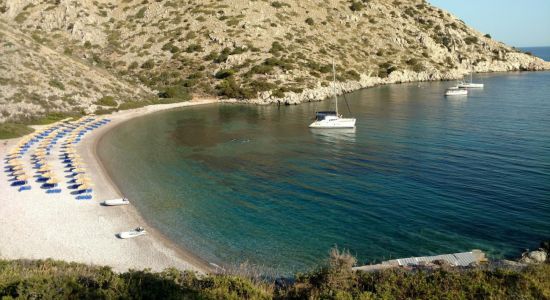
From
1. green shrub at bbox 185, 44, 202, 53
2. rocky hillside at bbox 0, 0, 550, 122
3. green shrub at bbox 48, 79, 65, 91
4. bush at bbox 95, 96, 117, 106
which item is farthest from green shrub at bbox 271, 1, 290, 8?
green shrub at bbox 48, 79, 65, 91

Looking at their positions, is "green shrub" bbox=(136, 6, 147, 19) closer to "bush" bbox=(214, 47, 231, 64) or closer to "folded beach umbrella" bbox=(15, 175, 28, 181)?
"bush" bbox=(214, 47, 231, 64)

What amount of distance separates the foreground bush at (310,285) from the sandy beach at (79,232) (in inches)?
295

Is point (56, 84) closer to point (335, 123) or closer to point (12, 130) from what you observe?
point (12, 130)

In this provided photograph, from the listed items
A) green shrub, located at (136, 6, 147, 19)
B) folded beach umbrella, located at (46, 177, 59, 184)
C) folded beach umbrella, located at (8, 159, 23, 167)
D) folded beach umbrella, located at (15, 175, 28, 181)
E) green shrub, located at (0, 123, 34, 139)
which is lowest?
folded beach umbrella, located at (46, 177, 59, 184)

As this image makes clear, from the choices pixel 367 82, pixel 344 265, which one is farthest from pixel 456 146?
pixel 367 82

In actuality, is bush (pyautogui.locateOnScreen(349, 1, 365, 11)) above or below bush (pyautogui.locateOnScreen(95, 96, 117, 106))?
above

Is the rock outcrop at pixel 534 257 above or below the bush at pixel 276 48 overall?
below

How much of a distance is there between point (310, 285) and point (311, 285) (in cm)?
5

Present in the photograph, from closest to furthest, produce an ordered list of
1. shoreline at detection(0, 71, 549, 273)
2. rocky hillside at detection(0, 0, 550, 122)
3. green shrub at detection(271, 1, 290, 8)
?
shoreline at detection(0, 71, 549, 273) < rocky hillside at detection(0, 0, 550, 122) < green shrub at detection(271, 1, 290, 8)

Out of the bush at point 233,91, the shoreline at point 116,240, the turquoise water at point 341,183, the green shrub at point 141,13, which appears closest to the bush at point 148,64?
the bush at point 233,91

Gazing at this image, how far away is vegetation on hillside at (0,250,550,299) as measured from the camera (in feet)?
52.7

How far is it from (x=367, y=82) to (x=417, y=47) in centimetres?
3923

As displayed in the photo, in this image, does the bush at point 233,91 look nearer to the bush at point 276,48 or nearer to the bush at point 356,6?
the bush at point 276,48

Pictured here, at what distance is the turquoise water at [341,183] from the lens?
94.7 feet
